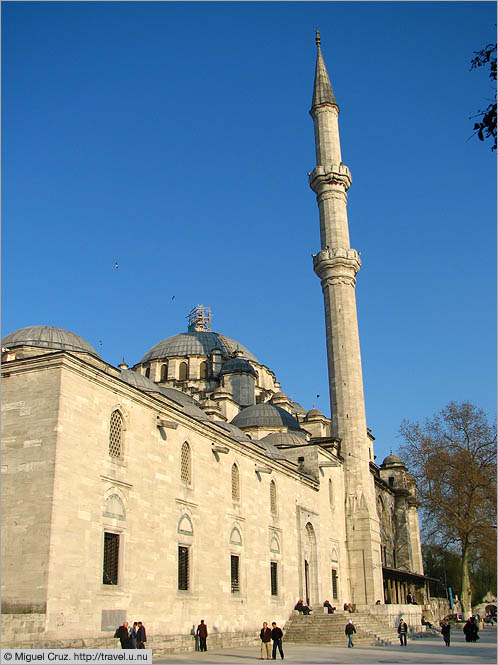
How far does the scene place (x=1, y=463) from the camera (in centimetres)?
1317

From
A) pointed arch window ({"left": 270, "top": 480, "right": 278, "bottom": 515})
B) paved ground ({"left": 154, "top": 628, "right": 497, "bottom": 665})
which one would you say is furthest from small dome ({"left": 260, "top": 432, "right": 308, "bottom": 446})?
paved ground ({"left": 154, "top": 628, "right": 497, "bottom": 665})

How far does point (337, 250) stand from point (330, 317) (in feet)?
10.5

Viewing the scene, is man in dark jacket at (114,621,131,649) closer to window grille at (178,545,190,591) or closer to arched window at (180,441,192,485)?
window grille at (178,545,190,591)

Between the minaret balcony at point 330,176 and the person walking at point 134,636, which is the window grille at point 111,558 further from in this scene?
the minaret balcony at point 330,176

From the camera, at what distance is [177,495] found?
16734 millimetres

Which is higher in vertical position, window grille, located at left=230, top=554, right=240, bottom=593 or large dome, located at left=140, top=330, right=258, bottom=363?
large dome, located at left=140, top=330, right=258, bottom=363

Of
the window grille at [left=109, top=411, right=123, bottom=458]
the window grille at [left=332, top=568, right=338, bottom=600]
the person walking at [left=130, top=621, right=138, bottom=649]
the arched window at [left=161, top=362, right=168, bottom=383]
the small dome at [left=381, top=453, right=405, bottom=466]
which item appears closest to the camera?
the person walking at [left=130, top=621, right=138, bottom=649]

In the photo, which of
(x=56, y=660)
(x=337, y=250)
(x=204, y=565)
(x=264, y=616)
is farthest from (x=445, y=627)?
(x=337, y=250)

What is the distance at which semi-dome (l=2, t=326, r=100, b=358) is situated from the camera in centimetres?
1839

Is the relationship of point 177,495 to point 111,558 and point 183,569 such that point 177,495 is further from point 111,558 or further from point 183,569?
point 111,558

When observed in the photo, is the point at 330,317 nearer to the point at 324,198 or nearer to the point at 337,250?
the point at 337,250

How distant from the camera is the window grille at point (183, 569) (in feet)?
54.4

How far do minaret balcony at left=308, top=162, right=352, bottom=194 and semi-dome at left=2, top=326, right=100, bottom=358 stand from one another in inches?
690

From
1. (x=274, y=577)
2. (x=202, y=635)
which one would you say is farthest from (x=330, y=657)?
(x=274, y=577)
